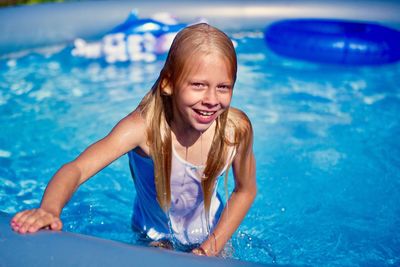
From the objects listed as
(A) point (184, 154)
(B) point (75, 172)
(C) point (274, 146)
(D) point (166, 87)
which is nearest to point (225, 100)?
(D) point (166, 87)

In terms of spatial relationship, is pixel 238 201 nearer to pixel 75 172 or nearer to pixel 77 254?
pixel 75 172

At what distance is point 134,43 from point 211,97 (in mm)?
3269

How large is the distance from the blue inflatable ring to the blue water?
147 millimetres

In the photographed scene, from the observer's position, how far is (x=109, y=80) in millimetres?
4754

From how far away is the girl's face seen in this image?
1.83 m

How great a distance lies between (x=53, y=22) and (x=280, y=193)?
10.2ft

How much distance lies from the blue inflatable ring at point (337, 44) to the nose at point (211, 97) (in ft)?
10.9

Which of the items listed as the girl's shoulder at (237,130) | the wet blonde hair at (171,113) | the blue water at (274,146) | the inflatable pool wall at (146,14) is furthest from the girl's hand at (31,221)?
the inflatable pool wall at (146,14)

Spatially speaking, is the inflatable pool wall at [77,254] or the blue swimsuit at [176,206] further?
the blue swimsuit at [176,206]

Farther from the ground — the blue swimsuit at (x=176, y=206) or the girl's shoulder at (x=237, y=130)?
the girl's shoulder at (x=237, y=130)

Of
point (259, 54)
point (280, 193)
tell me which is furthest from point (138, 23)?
point (280, 193)

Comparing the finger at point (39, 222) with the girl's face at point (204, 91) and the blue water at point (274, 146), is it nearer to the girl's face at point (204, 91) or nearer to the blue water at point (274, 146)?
the girl's face at point (204, 91)

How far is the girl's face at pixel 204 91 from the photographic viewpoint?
6.01ft

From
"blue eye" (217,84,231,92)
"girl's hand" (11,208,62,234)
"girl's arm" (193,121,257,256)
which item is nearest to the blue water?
"girl's arm" (193,121,257,256)
